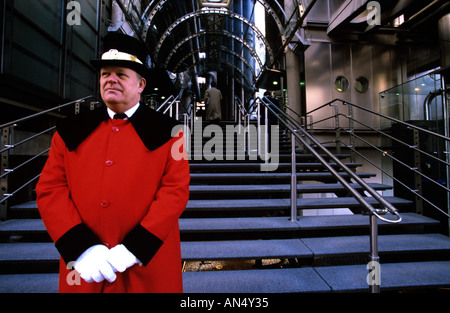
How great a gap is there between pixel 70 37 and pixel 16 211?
4857mm

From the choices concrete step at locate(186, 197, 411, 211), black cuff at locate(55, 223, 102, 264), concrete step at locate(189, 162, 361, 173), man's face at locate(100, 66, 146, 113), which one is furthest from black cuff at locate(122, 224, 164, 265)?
concrete step at locate(189, 162, 361, 173)

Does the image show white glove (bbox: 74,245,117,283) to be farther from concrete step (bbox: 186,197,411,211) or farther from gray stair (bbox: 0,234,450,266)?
concrete step (bbox: 186,197,411,211)

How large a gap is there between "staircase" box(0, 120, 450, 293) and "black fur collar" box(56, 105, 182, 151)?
57.1 inches

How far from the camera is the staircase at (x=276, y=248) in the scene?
6.41ft

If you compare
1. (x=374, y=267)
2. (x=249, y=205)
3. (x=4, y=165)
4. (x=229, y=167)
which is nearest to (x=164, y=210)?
(x=374, y=267)

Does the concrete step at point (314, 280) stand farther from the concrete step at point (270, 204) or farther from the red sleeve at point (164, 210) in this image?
the red sleeve at point (164, 210)

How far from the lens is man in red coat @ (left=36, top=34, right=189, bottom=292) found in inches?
36.0

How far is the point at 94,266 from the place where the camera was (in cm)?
86

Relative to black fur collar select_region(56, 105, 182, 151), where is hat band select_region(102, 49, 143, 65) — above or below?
above

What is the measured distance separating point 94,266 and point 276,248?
6.15ft

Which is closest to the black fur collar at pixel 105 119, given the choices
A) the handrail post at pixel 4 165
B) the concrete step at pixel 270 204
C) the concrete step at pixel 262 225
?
the concrete step at pixel 262 225

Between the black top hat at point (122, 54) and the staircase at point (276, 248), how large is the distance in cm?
175
